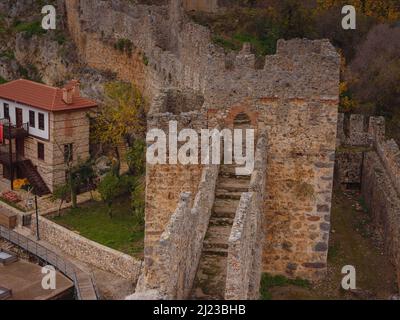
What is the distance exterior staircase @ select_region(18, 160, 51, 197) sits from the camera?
32.3m

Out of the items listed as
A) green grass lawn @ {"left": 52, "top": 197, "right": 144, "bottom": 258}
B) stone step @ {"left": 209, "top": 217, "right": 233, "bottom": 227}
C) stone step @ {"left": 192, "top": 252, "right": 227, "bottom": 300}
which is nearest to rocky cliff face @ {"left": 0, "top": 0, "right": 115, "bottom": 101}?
green grass lawn @ {"left": 52, "top": 197, "right": 144, "bottom": 258}

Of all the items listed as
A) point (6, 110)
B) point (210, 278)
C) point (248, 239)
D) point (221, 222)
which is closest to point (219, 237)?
point (221, 222)

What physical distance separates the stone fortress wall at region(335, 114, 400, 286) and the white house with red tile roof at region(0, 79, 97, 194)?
1275 cm

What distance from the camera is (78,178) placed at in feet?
102

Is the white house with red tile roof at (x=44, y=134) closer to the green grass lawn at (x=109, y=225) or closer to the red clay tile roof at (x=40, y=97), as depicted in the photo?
the red clay tile roof at (x=40, y=97)

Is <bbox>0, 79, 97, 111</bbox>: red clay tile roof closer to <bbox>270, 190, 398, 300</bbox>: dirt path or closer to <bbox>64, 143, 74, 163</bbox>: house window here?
<bbox>64, 143, 74, 163</bbox>: house window

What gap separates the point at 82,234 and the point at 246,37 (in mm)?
21829

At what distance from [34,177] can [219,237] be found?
2065cm

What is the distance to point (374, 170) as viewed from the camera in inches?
902

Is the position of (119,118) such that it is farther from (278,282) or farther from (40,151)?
(278,282)

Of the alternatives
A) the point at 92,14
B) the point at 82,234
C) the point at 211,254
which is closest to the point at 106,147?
the point at 82,234

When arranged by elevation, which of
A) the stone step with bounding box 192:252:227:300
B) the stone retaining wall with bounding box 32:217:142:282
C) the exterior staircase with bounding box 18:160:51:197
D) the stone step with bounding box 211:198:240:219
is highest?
the stone step with bounding box 211:198:240:219

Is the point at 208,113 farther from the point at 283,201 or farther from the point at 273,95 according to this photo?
the point at 283,201

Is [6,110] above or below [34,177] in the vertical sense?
above
